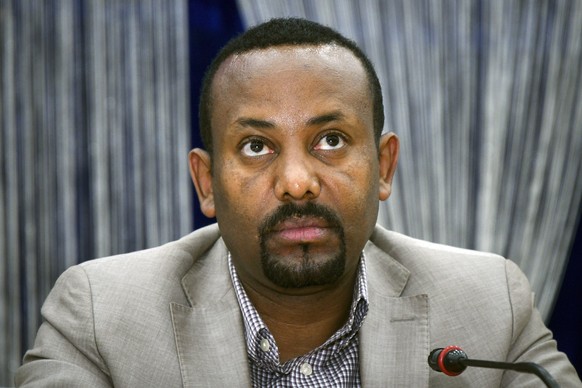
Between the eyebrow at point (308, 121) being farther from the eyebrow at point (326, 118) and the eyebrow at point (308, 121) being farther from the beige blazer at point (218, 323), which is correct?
the beige blazer at point (218, 323)

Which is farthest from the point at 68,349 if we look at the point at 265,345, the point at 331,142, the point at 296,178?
the point at 331,142

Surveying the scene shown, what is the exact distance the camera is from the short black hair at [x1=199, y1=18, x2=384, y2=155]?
1982 millimetres

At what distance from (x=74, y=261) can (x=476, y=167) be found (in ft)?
5.90

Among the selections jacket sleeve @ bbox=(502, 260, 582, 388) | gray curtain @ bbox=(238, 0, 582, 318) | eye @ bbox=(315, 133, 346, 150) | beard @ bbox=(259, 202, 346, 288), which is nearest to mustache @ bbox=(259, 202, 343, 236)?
beard @ bbox=(259, 202, 346, 288)

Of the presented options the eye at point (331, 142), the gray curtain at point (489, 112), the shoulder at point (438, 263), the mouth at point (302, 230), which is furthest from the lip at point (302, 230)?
the gray curtain at point (489, 112)

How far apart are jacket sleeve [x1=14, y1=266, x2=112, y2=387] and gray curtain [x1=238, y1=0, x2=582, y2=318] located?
1665 millimetres

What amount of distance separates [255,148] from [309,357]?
1.93ft

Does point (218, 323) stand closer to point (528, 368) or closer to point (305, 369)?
point (305, 369)

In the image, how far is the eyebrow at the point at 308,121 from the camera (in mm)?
1859

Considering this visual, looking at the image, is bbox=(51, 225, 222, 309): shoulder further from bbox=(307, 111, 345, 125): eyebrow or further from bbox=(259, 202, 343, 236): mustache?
bbox=(307, 111, 345, 125): eyebrow

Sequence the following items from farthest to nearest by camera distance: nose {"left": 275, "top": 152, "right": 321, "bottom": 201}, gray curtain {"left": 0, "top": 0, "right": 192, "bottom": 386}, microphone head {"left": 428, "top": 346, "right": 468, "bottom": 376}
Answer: gray curtain {"left": 0, "top": 0, "right": 192, "bottom": 386} < nose {"left": 275, "top": 152, "right": 321, "bottom": 201} < microphone head {"left": 428, "top": 346, "right": 468, "bottom": 376}

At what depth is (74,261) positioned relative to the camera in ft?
11.2

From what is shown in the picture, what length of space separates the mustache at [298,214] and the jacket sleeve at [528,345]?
2.22 ft

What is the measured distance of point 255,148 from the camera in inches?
74.9
